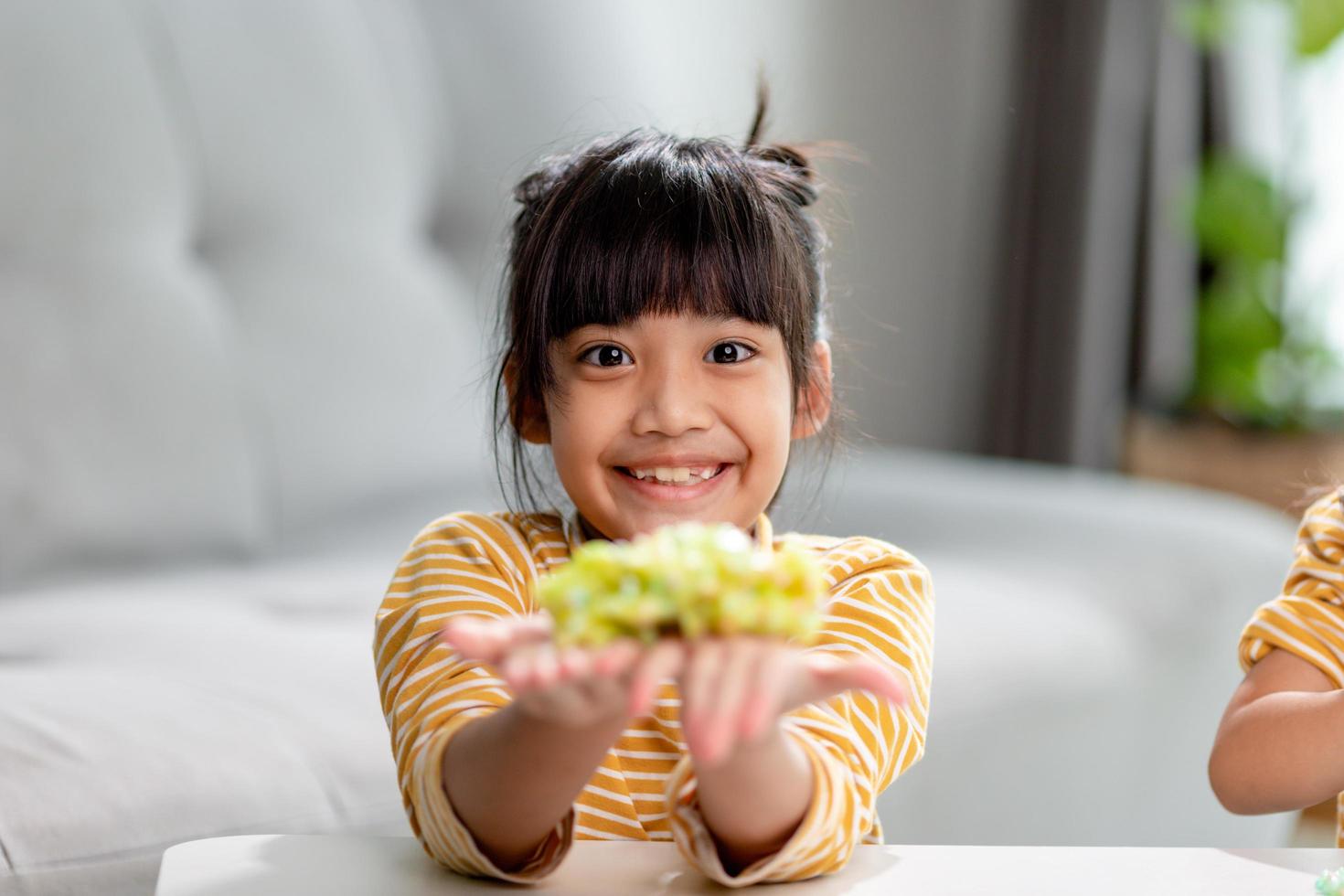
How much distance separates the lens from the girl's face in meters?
0.78

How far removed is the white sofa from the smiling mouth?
0.41 m

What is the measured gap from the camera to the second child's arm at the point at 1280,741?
0.79m

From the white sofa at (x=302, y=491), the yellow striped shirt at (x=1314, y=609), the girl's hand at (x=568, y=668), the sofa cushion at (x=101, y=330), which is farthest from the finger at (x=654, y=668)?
the sofa cushion at (x=101, y=330)

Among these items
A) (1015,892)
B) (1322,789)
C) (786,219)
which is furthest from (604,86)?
(1015,892)

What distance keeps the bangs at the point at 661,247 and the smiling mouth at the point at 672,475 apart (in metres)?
0.08

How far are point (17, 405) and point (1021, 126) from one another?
91.5 inches

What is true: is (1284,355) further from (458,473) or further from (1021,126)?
(458,473)

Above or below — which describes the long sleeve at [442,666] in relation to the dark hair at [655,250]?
below

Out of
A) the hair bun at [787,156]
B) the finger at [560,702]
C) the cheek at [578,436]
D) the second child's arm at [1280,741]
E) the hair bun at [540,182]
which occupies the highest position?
the hair bun at [787,156]

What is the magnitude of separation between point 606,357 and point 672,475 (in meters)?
0.07

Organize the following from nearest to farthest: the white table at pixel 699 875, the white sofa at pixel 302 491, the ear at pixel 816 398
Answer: the white table at pixel 699 875 → the ear at pixel 816 398 → the white sofa at pixel 302 491

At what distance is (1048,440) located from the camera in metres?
3.17

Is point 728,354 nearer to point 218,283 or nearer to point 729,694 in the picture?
point 729,694

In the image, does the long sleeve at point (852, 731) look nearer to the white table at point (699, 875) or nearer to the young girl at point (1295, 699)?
the white table at point (699, 875)
